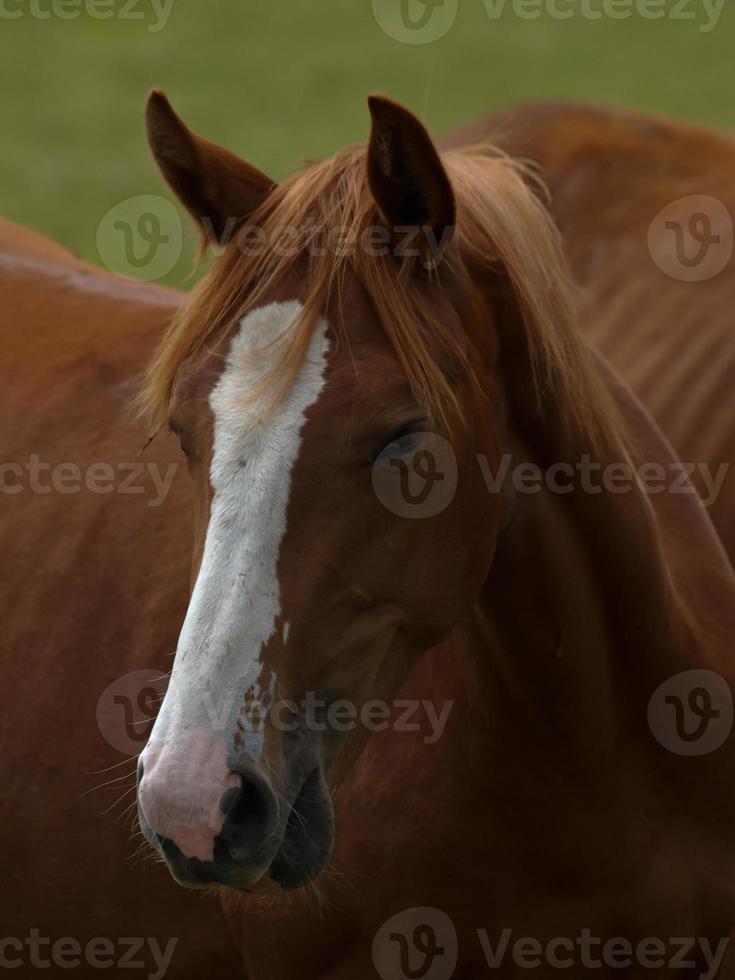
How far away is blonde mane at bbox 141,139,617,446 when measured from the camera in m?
1.87

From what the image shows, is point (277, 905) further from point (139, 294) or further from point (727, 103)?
point (727, 103)

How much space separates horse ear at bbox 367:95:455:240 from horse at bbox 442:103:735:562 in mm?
1834

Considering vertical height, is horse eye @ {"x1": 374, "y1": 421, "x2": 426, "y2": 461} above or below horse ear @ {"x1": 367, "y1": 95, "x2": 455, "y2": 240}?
below

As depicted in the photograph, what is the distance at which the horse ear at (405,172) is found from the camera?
183cm

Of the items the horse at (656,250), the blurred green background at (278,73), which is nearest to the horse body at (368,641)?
the horse at (656,250)

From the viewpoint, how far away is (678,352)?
399 cm

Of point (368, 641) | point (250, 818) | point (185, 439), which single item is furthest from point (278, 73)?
point (250, 818)

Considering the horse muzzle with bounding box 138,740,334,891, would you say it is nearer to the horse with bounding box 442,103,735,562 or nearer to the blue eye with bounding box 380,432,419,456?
the blue eye with bounding box 380,432,419,456

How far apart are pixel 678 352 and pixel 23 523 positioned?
78.2 inches

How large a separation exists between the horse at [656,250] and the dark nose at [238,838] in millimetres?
2111

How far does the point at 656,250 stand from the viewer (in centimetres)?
414

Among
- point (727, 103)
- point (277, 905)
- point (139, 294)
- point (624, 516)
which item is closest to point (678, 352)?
point (139, 294)

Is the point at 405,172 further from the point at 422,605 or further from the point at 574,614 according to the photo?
the point at 574,614

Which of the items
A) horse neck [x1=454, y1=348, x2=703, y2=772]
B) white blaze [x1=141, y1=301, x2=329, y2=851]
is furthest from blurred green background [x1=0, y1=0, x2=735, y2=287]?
white blaze [x1=141, y1=301, x2=329, y2=851]
